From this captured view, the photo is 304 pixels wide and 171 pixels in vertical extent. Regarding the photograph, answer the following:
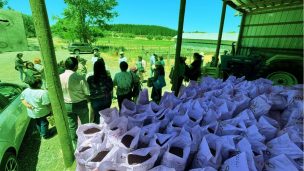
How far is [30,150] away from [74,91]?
165cm

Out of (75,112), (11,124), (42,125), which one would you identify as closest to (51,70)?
(75,112)

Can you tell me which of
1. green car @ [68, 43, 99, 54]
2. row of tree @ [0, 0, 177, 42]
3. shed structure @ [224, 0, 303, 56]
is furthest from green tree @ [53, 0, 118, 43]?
shed structure @ [224, 0, 303, 56]

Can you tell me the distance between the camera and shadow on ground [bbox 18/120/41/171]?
10.4ft

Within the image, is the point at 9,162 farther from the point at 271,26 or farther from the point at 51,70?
the point at 271,26

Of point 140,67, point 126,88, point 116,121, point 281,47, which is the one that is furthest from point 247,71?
point 116,121

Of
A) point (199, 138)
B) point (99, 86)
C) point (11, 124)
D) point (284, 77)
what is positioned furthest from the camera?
point (284, 77)

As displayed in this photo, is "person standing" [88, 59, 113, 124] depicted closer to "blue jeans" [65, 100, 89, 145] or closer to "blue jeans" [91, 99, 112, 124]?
"blue jeans" [91, 99, 112, 124]

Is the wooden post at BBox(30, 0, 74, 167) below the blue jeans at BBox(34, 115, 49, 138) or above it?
above

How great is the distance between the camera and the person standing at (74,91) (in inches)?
115

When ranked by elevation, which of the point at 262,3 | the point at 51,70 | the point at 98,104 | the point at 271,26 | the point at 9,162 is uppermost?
the point at 262,3

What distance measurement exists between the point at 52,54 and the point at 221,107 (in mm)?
1964

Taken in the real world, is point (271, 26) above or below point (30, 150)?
above

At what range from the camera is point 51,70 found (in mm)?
2027

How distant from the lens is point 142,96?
2.67m
